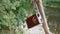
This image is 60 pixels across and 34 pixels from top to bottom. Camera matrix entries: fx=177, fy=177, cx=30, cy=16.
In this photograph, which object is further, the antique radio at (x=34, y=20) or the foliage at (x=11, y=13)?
the foliage at (x=11, y=13)

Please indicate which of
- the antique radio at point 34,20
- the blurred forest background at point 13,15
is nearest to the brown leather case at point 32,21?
the antique radio at point 34,20

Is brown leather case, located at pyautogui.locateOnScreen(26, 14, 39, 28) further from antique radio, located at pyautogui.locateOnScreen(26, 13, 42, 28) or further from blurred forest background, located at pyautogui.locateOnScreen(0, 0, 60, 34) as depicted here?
blurred forest background, located at pyautogui.locateOnScreen(0, 0, 60, 34)

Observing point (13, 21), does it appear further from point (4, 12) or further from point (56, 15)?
point (56, 15)

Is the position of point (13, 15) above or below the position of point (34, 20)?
below

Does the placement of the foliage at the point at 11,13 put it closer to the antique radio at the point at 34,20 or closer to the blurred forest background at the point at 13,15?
the blurred forest background at the point at 13,15

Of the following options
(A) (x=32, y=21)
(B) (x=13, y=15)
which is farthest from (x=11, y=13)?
(A) (x=32, y=21)

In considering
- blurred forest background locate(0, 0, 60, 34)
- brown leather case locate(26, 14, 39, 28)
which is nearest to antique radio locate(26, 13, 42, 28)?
brown leather case locate(26, 14, 39, 28)

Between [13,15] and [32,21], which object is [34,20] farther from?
[13,15]

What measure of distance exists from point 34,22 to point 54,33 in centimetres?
174

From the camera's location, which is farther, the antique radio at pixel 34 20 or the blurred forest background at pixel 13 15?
the blurred forest background at pixel 13 15

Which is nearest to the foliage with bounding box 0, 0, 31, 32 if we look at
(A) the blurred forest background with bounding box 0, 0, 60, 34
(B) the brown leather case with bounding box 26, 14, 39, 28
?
(A) the blurred forest background with bounding box 0, 0, 60, 34

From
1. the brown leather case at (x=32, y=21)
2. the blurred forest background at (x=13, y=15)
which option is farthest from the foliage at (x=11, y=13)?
the brown leather case at (x=32, y=21)

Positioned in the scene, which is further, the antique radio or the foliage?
the foliage

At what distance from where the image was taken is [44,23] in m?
1.43
